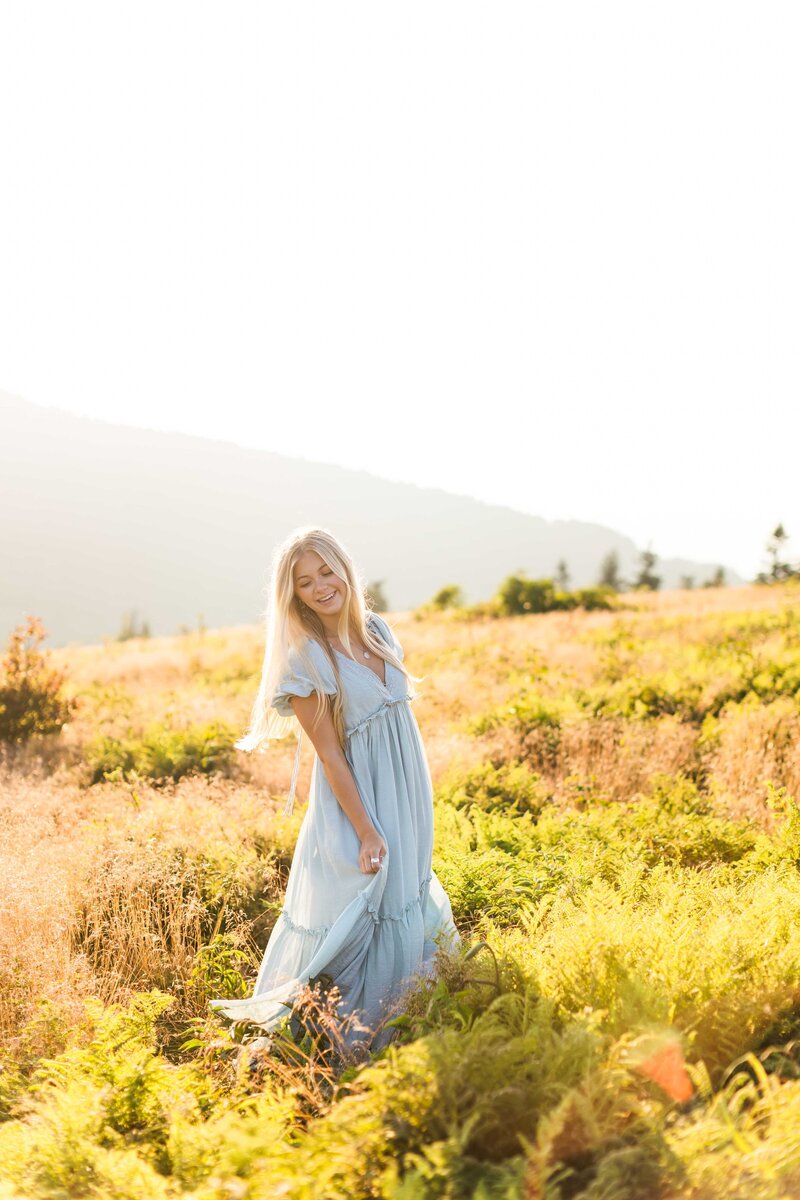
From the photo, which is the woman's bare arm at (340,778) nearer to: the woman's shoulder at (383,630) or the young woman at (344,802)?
the young woman at (344,802)

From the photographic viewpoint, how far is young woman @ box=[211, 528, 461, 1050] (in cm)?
321

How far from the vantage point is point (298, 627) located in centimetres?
334

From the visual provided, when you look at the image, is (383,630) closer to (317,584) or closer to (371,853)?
(317,584)

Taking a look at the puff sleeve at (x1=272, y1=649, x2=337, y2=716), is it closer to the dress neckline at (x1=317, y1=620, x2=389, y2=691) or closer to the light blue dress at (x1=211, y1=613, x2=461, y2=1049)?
the light blue dress at (x1=211, y1=613, x2=461, y2=1049)

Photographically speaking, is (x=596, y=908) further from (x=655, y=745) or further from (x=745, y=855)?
(x=655, y=745)

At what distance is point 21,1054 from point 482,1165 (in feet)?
7.68

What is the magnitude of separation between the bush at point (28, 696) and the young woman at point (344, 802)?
20.6ft

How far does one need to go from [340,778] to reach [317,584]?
31.8 inches

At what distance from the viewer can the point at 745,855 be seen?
15.0 feet

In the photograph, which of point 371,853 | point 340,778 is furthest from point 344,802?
point 371,853

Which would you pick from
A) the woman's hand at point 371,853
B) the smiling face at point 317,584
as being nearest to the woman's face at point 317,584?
the smiling face at point 317,584

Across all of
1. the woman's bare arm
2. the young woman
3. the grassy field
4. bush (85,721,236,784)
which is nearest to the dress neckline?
the young woman

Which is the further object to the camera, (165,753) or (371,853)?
(165,753)

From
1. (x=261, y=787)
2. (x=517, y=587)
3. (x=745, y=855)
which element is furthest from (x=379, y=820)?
(x=517, y=587)
